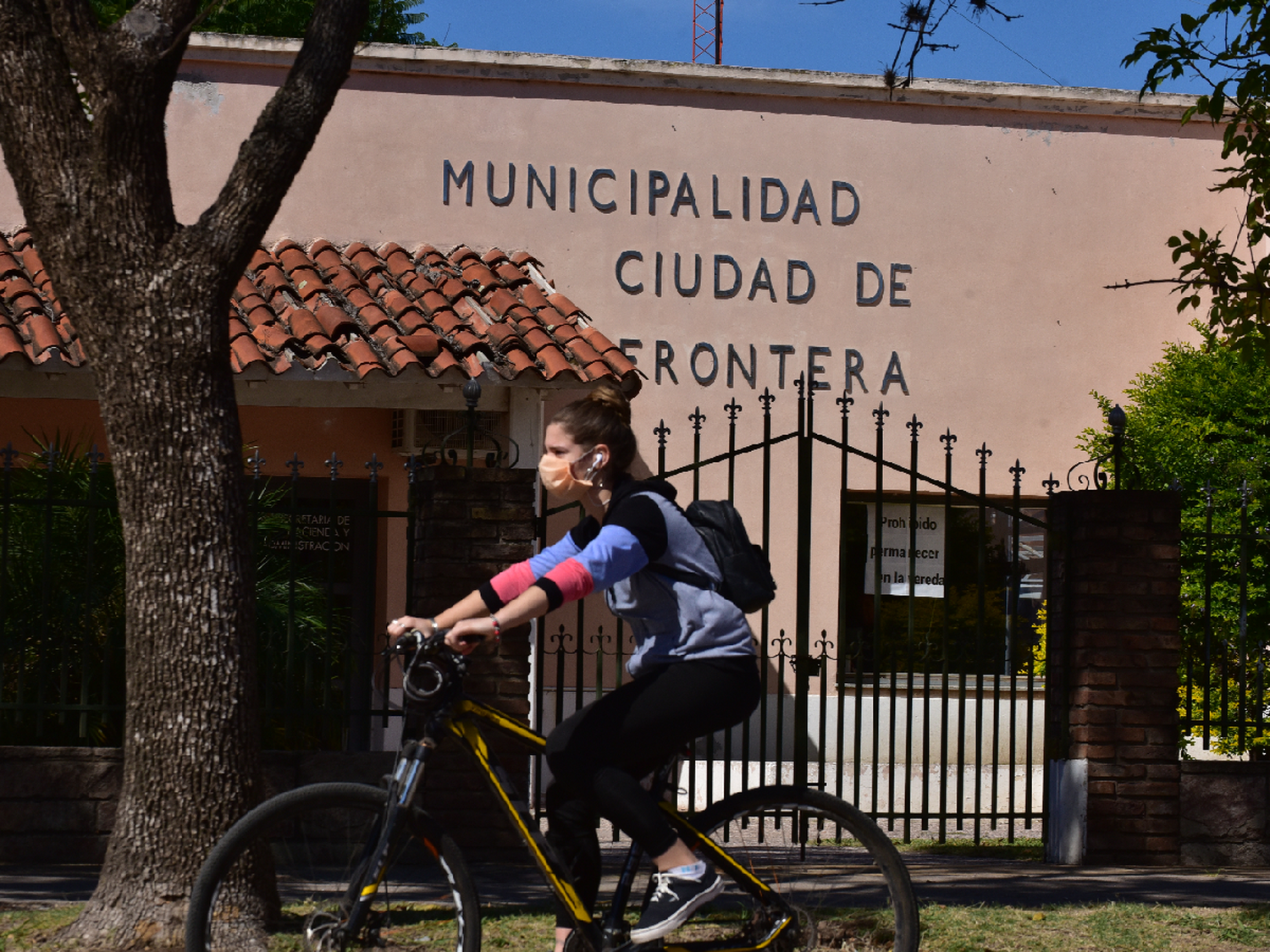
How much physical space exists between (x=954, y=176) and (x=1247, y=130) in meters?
5.16

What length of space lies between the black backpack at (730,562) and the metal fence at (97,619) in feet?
10.3

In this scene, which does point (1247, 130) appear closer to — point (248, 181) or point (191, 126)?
point (248, 181)

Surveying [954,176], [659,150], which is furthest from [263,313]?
[954,176]

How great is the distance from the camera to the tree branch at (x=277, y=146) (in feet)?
16.5

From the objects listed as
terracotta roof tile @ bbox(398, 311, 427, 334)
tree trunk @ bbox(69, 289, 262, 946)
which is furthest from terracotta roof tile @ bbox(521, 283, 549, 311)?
tree trunk @ bbox(69, 289, 262, 946)

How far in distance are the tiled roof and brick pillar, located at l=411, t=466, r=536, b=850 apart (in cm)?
216

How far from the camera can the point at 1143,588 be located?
305 inches

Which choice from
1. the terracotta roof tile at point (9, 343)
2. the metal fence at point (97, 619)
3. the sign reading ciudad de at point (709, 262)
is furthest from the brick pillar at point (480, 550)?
the sign reading ciudad de at point (709, 262)

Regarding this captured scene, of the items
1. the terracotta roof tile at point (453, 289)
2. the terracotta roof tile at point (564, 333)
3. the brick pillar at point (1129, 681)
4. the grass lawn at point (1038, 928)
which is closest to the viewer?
the grass lawn at point (1038, 928)

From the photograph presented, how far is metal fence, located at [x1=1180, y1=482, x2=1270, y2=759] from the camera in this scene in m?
8.70

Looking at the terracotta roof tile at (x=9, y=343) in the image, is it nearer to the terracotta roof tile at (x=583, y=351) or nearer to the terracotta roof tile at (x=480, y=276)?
the terracotta roof tile at (x=480, y=276)

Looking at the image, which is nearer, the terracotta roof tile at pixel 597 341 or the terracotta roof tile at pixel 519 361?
the terracotta roof tile at pixel 519 361

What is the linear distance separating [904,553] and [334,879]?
862 centimetres

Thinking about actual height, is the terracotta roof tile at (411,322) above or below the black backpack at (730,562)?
above
